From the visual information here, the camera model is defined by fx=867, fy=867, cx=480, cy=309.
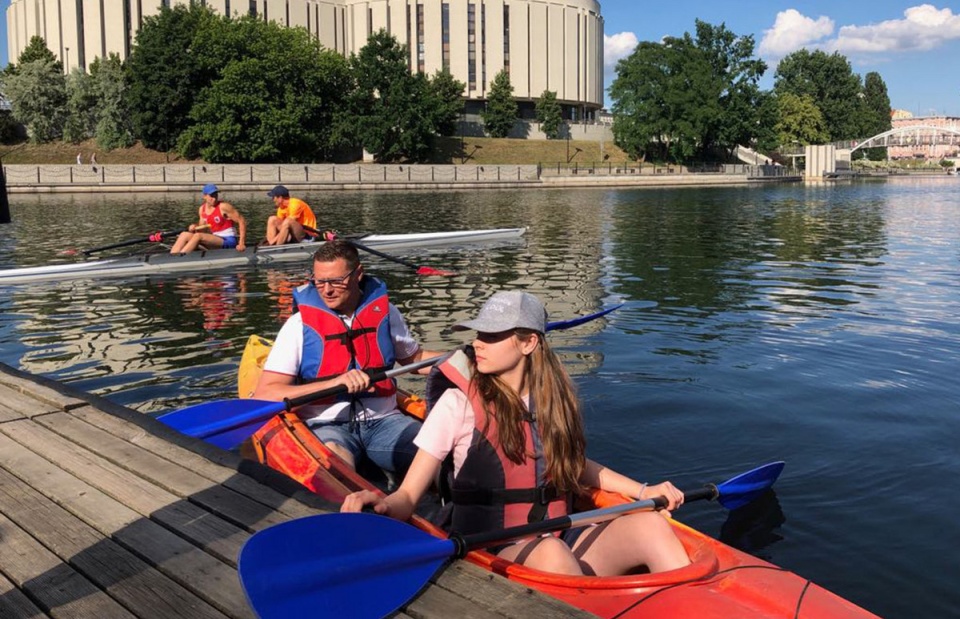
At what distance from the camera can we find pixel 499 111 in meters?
91.4

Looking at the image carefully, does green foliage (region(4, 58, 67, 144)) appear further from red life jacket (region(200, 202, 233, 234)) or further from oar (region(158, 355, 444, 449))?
oar (region(158, 355, 444, 449))

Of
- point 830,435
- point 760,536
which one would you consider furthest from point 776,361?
point 760,536

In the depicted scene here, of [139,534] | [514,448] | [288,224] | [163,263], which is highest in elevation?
Result: [288,224]

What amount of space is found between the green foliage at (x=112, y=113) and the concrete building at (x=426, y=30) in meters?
19.9

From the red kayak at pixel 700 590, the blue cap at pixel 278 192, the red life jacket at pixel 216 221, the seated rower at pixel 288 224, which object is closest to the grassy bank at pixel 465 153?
the seated rower at pixel 288 224

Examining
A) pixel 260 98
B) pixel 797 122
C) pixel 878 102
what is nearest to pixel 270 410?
pixel 260 98

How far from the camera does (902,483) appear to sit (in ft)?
21.8

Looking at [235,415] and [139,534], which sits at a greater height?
[235,415]

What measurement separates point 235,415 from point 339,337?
88 cm

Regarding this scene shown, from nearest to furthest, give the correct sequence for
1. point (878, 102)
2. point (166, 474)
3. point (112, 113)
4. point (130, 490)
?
point (130, 490)
point (166, 474)
point (112, 113)
point (878, 102)

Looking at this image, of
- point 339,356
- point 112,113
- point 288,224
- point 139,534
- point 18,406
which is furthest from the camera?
point 112,113

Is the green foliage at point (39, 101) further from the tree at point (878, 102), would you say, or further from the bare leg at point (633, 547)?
the tree at point (878, 102)

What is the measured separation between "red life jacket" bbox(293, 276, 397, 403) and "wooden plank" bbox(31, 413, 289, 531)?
131cm

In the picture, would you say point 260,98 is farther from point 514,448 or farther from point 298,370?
point 514,448
